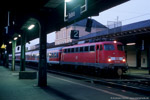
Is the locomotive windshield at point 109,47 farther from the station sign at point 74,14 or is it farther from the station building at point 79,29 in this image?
the station building at point 79,29

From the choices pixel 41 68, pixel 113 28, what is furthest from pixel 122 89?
pixel 113 28

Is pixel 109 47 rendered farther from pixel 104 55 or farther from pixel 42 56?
pixel 42 56

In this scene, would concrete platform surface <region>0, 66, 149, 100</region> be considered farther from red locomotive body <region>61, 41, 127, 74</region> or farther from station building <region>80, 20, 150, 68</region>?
station building <region>80, 20, 150, 68</region>

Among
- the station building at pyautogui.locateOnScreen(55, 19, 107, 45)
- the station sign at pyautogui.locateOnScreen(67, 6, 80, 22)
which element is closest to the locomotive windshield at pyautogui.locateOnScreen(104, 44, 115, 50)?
the station sign at pyautogui.locateOnScreen(67, 6, 80, 22)

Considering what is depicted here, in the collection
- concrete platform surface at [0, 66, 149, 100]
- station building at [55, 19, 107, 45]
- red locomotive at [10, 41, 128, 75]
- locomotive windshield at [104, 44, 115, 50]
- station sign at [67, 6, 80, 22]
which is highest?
station building at [55, 19, 107, 45]

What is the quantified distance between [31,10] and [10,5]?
3.94ft

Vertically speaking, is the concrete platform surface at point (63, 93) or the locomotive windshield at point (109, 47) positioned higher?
the locomotive windshield at point (109, 47)

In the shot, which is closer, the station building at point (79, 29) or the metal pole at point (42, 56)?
the metal pole at point (42, 56)

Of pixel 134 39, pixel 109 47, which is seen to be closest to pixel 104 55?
pixel 109 47

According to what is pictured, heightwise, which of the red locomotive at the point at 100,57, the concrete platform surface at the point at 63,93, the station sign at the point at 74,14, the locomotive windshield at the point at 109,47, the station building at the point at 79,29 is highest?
the station building at the point at 79,29

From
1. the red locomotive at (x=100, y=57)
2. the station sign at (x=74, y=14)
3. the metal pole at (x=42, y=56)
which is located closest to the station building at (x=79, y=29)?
the red locomotive at (x=100, y=57)

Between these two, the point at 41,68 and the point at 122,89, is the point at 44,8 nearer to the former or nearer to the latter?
the point at 41,68

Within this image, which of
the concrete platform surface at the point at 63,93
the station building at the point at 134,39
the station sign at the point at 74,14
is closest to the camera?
the concrete platform surface at the point at 63,93

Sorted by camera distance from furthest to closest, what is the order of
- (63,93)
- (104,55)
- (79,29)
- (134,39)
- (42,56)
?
(79,29) < (134,39) < (104,55) < (42,56) < (63,93)
